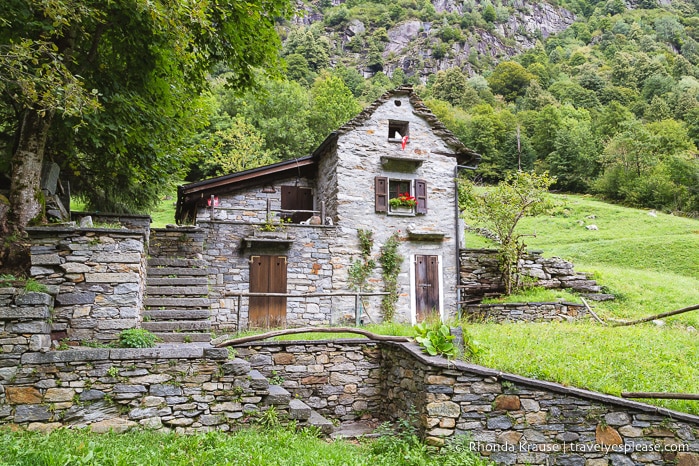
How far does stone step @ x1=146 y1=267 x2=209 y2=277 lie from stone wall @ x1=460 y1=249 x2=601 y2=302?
8.73 metres

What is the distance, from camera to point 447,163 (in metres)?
15.8

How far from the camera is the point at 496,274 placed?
1529 cm

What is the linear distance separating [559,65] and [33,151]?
8859 centimetres

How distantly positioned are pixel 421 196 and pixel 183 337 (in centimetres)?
975

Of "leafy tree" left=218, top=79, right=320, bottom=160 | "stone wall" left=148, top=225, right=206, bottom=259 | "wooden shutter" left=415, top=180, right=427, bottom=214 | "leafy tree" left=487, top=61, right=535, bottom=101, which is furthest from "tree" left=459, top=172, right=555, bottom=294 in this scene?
"leafy tree" left=487, top=61, right=535, bottom=101

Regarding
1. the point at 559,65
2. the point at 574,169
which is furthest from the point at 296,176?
the point at 559,65

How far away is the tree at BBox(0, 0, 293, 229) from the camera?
6.07 meters

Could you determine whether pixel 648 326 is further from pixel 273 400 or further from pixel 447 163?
pixel 273 400

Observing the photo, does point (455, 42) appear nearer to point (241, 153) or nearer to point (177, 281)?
point (241, 153)

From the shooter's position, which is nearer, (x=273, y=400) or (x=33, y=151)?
(x=273, y=400)

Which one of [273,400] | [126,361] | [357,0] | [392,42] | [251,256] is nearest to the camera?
[126,361]

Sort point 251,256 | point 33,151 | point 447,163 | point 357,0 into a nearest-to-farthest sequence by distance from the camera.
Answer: point 33,151 < point 251,256 < point 447,163 < point 357,0

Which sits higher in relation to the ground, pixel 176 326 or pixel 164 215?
pixel 164 215

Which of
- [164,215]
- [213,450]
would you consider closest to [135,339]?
[213,450]
